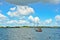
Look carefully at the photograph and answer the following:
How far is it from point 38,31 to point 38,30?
59 centimetres

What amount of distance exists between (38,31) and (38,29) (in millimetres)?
871

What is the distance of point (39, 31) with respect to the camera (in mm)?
88500

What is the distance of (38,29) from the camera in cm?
8962

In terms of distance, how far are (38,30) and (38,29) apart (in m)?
0.47

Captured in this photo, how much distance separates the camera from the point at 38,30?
89.8 m

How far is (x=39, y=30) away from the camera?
89.2 meters

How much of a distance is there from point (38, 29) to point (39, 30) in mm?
719

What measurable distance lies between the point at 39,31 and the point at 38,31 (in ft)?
3.14

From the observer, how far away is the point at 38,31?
293 ft

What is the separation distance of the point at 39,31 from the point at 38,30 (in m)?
1.41
